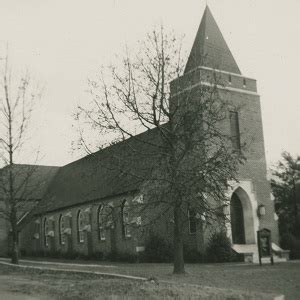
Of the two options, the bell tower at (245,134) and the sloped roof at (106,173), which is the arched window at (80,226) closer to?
the sloped roof at (106,173)

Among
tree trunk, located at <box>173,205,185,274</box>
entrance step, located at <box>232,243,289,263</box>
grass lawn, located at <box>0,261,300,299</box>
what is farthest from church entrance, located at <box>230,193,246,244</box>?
tree trunk, located at <box>173,205,185,274</box>

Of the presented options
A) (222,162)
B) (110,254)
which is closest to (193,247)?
(110,254)

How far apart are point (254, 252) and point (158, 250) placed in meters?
5.57

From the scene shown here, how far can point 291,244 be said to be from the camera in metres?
32.3

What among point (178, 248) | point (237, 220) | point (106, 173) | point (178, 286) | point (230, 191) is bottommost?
point (178, 286)

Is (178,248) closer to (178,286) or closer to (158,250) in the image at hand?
(178,286)

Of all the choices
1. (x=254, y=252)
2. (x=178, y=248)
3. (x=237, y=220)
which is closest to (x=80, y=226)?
(x=237, y=220)

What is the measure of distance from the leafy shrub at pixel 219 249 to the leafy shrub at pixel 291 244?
19.4 feet

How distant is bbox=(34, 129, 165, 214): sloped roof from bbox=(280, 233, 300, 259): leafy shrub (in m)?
10.4

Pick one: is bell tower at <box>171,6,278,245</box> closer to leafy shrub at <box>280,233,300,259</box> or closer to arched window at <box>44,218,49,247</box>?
leafy shrub at <box>280,233,300,259</box>

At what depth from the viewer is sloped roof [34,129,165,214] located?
2081cm

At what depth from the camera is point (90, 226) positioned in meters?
37.9

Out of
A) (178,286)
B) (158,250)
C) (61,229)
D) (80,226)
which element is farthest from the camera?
(61,229)

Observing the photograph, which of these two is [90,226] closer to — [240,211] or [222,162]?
[240,211]
